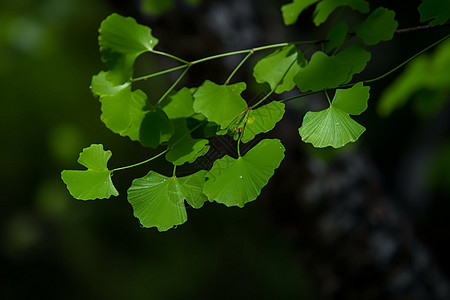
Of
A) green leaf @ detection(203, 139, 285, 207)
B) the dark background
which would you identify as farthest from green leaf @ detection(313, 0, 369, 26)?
the dark background

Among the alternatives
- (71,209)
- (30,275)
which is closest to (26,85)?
(71,209)

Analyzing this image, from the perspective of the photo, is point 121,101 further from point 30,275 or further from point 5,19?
point 30,275

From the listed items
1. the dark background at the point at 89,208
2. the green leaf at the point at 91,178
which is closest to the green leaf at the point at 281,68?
the green leaf at the point at 91,178

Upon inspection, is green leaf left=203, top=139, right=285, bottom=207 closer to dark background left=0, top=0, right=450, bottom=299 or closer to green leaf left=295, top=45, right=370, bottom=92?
green leaf left=295, top=45, right=370, bottom=92

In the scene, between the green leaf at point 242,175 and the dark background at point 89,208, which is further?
the dark background at point 89,208

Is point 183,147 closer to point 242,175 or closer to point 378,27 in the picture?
point 242,175

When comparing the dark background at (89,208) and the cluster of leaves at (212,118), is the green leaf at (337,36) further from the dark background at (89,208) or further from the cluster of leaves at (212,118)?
the dark background at (89,208)
